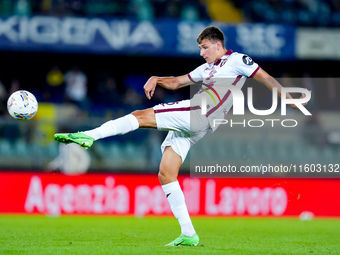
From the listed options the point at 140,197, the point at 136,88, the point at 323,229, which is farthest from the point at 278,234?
the point at 136,88

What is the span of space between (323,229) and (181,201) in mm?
3654

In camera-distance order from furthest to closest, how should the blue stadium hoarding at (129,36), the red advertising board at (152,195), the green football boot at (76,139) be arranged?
the blue stadium hoarding at (129,36) → the red advertising board at (152,195) → the green football boot at (76,139)

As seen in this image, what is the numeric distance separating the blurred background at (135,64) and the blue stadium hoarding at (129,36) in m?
0.02

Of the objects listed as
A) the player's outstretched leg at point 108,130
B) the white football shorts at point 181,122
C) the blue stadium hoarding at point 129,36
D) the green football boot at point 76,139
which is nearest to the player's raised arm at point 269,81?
the white football shorts at point 181,122

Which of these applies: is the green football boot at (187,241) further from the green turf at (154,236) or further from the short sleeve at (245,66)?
the short sleeve at (245,66)

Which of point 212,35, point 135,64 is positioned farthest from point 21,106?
point 135,64

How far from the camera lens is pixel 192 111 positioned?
688 centimetres

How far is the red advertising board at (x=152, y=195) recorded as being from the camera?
40.2 feet

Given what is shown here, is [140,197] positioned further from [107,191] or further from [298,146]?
[298,146]

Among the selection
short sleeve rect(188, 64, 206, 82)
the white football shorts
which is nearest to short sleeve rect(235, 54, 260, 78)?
short sleeve rect(188, 64, 206, 82)

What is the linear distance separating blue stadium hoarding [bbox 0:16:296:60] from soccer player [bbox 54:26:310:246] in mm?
9494

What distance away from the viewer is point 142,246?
683 cm

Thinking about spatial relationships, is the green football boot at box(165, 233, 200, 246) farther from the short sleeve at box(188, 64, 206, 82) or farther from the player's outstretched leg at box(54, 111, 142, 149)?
the short sleeve at box(188, 64, 206, 82)

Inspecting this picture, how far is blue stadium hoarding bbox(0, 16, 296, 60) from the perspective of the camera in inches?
632
